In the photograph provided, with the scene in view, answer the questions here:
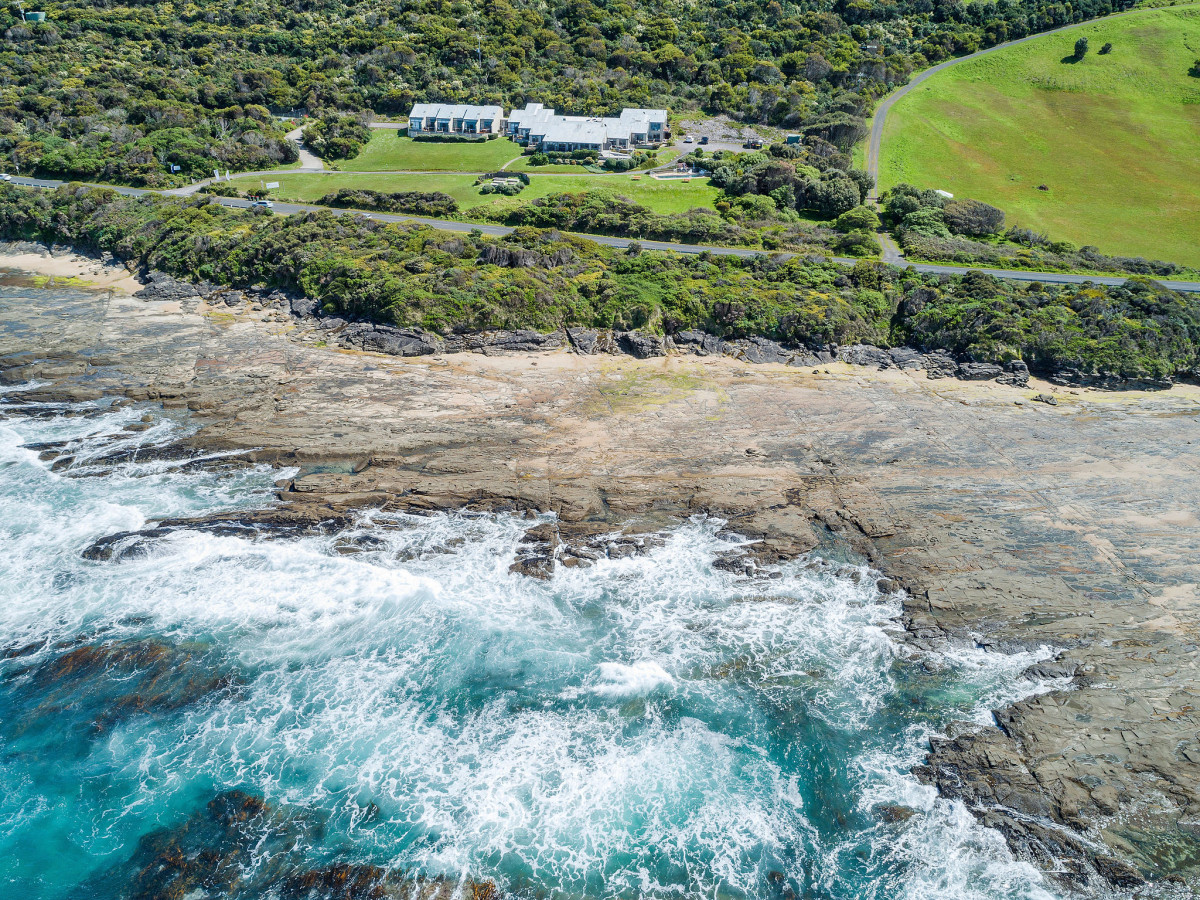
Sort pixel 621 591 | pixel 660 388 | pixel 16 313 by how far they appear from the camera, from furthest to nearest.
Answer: pixel 16 313 < pixel 660 388 < pixel 621 591

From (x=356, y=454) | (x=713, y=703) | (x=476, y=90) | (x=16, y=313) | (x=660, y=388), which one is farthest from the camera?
(x=476, y=90)

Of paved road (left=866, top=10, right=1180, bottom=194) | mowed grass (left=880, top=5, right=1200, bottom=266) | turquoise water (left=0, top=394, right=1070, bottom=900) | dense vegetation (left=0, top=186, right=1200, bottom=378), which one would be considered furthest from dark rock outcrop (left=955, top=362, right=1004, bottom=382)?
paved road (left=866, top=10, right=1180, bottom=194)

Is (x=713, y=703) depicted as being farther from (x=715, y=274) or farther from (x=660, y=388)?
(x=715, y=274)

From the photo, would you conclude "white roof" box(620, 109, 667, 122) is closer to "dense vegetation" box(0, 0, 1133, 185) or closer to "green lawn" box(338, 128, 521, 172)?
"dense vegetation" box(0, 0, 1133, 185)

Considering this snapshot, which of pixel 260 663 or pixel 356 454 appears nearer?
pixel 260 663

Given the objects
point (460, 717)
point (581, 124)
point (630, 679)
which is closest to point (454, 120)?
point (581, 124)

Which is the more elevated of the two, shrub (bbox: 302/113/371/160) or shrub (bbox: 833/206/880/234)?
shrub (bbox: 302/113/371/160)

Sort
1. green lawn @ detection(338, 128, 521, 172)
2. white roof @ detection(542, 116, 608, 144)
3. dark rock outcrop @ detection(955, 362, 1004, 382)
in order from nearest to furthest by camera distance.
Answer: dark rock outcrop @ detection(955, 362, 1004, 382)
green lawn @ detection(338, 128, 521, 172)
white roof @ detection(542, 116, 608, 144)

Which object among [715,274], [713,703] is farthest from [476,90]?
[713,703]
